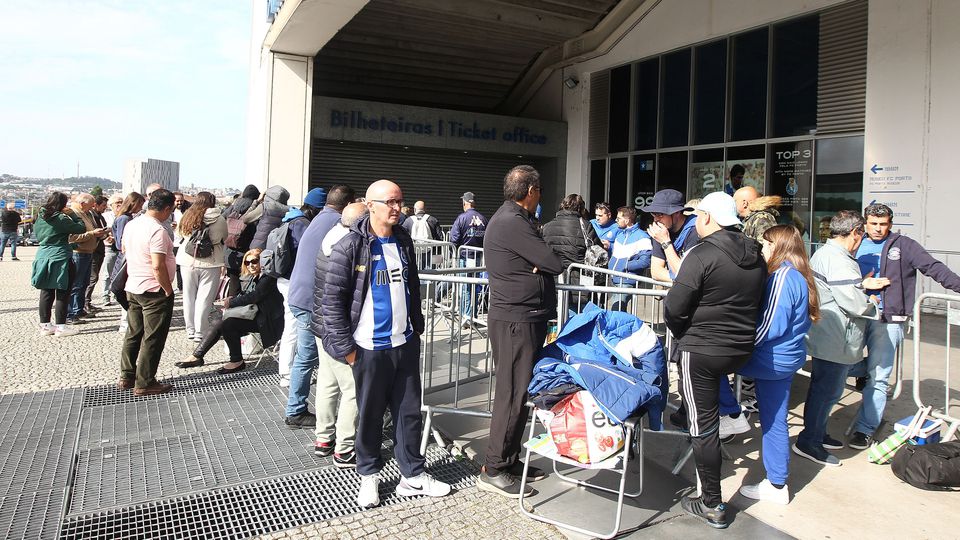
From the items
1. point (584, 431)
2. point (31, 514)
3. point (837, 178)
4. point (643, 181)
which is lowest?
point (31, 514)

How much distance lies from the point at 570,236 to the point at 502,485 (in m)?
3.87

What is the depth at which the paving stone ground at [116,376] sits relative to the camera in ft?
11.3

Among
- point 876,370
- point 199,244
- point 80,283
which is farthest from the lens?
point 80,283

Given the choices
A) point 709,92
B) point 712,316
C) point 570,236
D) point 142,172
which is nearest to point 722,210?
point 712,316

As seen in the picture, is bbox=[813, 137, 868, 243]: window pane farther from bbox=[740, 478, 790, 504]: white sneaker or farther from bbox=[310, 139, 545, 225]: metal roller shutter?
bbox=[310, 139, 545, 225]: metal roller shutter

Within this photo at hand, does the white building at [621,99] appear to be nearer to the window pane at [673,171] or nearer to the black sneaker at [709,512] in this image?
the window pane at [673,171]

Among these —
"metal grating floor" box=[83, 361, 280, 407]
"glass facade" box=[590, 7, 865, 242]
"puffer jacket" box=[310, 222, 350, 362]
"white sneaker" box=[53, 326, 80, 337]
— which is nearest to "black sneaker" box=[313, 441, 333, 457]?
"puffer jacket" box=[310, 222, 350, 362]

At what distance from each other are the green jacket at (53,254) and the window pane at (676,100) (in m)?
12.7

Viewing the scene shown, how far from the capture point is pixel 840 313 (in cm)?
448

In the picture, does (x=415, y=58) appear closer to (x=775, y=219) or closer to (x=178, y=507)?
(x=775, y=219)

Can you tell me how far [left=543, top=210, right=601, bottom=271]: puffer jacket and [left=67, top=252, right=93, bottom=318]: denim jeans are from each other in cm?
677

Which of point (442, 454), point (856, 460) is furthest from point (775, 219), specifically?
point (442, 454)

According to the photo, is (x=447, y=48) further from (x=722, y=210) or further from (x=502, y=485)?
(x=502, y=485)

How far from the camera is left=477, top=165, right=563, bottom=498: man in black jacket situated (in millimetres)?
3803
